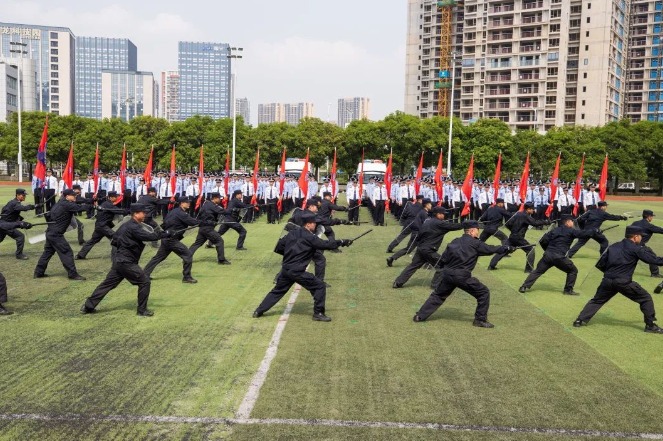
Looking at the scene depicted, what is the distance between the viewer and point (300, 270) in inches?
399

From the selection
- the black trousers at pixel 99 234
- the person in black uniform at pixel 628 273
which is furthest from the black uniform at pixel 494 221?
the black trousers at pixel 99 234

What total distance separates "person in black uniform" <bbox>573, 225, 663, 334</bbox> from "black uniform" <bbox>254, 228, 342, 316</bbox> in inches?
182

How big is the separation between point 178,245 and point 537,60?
299 feet

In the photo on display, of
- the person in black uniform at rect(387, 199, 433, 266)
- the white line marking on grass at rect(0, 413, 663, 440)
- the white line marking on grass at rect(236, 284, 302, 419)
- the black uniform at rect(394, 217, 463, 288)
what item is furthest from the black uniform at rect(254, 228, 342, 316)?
the person in black uniform at rect(387, 199, 433, 266)

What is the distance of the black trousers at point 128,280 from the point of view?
10.2m

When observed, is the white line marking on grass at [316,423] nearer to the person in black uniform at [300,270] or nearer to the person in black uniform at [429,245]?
the person in black uniform at [300,270]

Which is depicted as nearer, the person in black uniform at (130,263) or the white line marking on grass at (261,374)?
the white line marking on grass at (261,374)

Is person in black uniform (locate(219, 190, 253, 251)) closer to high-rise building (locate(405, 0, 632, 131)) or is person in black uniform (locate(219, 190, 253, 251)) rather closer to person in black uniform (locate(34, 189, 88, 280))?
person in black uniform (locate(34, 189, 88, 280))

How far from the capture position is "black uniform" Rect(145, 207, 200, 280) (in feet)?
43.3

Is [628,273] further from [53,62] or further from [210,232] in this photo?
[53,62]

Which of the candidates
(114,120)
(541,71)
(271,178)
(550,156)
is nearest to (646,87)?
(541,71)

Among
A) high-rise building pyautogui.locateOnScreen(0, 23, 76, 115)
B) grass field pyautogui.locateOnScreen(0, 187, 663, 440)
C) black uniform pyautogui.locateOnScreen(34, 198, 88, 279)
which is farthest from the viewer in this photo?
high-rise building pyautogui.locateOnScreen(0, 23, 76, 115)

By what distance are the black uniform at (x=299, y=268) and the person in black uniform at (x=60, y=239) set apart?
5366 millimetres

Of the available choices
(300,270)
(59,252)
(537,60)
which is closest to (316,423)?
(300,270)
